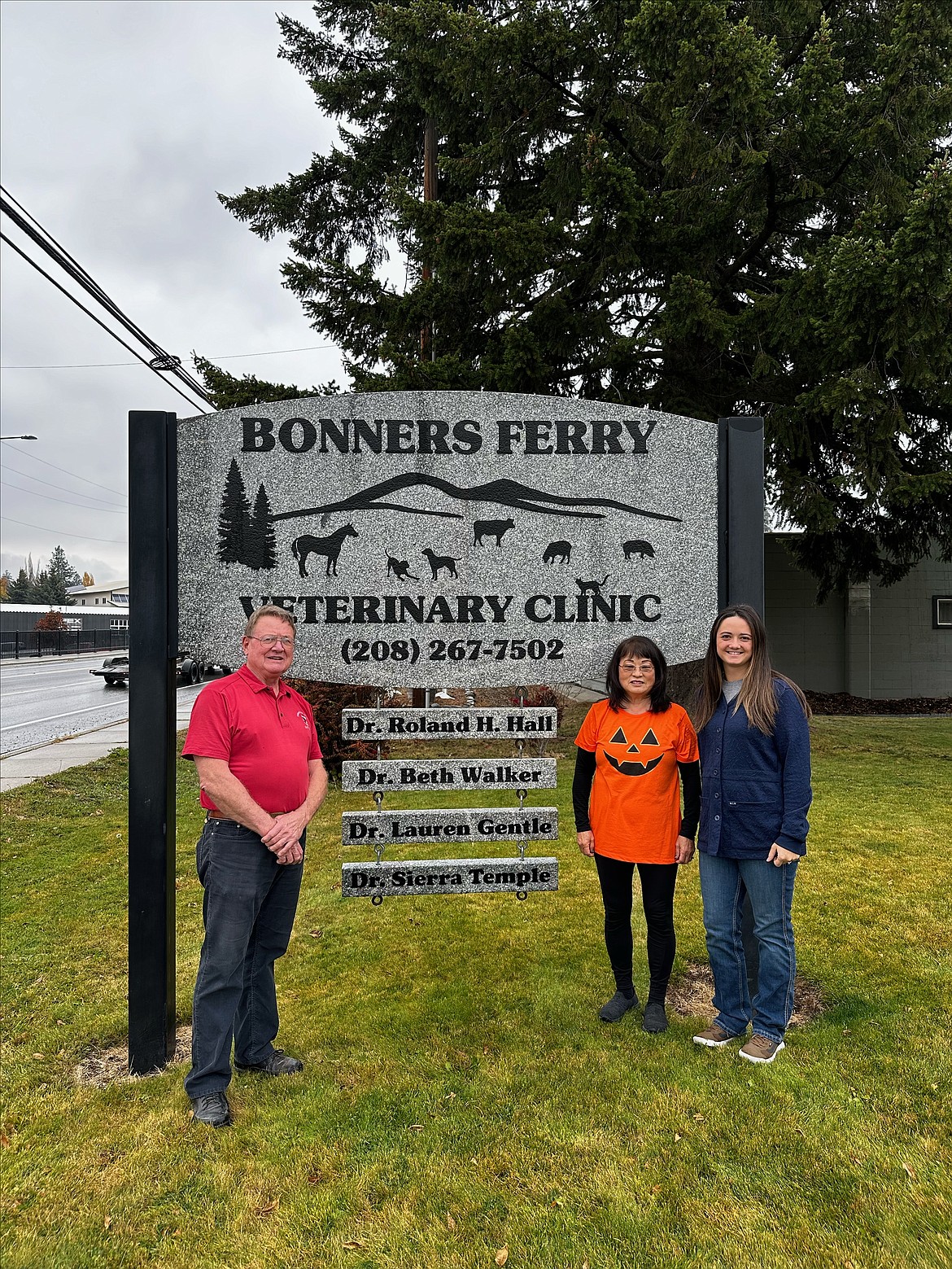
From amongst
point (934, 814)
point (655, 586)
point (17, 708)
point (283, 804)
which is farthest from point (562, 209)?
point (17, 708)

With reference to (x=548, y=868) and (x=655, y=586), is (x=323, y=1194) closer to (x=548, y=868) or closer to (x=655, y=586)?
(x=548, y=868)

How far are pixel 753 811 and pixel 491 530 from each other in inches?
67.5

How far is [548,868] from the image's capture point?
11.8ft

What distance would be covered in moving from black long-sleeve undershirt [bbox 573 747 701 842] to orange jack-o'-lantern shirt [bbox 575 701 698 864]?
0.04 metres

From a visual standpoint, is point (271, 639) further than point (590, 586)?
No

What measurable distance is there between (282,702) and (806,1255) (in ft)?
7.96

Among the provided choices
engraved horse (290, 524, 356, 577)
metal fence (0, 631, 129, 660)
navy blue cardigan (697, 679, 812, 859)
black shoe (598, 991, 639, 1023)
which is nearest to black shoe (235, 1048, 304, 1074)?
black shoe (598, 991, 639, 1023)

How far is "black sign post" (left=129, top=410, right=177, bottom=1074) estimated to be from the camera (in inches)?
123

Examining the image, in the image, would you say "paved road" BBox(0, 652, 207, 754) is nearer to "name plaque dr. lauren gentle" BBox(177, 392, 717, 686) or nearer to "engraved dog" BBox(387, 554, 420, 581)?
"name plaque dr. lauren gentle" BBox(177, 392, 717, 686)

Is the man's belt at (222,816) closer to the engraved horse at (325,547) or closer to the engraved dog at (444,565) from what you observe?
the engraved horse at (325,547)

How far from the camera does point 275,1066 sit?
10.1ft

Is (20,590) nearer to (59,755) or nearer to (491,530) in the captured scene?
(59,755)

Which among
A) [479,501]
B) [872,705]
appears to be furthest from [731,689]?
[872,705]

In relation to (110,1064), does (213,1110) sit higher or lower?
higher
